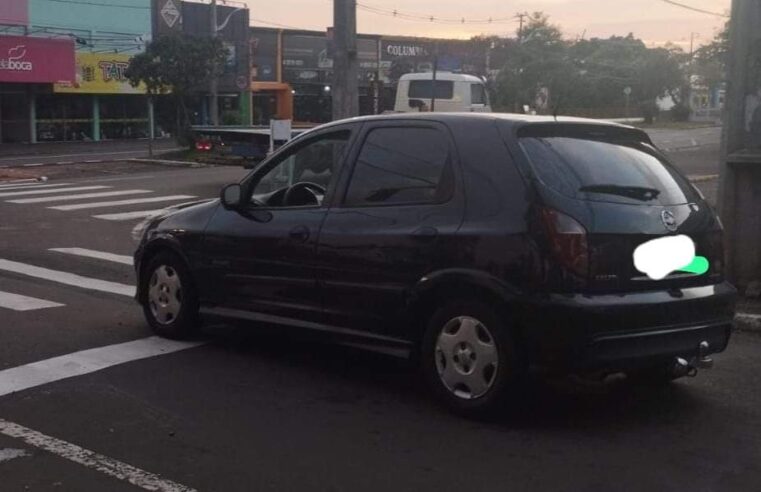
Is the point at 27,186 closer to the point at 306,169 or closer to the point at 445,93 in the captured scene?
the point at 445,93

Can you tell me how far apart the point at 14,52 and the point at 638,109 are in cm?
4775

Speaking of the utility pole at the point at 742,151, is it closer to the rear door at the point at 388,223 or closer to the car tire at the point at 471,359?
the rear door at the point at 388,223

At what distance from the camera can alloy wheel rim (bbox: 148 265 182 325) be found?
753 centimetres

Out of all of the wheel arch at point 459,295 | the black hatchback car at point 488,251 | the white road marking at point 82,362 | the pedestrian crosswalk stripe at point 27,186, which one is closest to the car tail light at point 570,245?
the black hatchback car at point 488,251

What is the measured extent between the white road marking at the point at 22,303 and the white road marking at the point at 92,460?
3.54 m

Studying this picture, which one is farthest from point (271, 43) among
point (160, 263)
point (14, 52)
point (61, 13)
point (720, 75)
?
point (160, 263)

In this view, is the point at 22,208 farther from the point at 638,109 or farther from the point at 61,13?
the point at 638,109

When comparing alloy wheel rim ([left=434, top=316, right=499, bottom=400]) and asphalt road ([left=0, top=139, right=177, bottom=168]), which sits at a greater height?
alloy wheel rim ([left=434, top=316, right=499, bottom=400])

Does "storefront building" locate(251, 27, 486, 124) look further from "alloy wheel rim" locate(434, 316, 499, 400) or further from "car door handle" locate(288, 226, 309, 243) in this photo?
"alloy wheel rim" locate(434, 316, 499, 400)

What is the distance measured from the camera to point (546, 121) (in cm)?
579

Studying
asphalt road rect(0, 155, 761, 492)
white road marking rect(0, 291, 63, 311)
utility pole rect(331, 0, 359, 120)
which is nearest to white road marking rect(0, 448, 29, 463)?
asphalt road rect(0, 155, 761, 492)

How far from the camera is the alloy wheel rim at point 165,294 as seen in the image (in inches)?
297

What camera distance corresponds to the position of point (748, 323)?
8109 mm

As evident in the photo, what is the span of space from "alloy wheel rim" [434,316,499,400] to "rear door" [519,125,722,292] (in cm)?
68
